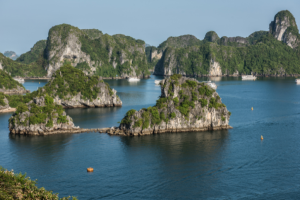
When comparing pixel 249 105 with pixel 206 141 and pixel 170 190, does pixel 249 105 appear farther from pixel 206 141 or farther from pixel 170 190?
pixel 170 190

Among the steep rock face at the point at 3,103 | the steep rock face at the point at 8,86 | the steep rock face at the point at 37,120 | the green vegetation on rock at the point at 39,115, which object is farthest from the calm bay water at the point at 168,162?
the steep rock face at the point at 8,86

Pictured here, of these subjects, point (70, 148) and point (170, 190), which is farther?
point (70, 148)

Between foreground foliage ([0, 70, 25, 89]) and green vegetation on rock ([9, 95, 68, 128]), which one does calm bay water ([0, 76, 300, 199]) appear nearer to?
green vegetation on rock ([9, 95, 68, 128])

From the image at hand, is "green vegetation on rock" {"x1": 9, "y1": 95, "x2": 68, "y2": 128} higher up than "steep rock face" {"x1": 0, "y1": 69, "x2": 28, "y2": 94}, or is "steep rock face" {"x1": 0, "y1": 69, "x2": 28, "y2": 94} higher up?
"steep rock face" {"x1": 0, "y1": 69, "x2": 28, "y2": 94}

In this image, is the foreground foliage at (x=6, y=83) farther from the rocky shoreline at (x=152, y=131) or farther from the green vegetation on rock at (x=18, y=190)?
the green vegetation on rock at (x=18, y=190)

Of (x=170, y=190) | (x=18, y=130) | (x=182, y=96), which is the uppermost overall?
(x=182, y=96)

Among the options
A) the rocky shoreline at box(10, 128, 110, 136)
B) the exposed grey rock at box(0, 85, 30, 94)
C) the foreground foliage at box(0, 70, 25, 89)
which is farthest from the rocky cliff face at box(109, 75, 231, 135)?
the foreground foliage at box(0, 70, 25, 89)

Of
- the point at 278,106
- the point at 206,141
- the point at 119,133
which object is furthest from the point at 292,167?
the point at 278,106
